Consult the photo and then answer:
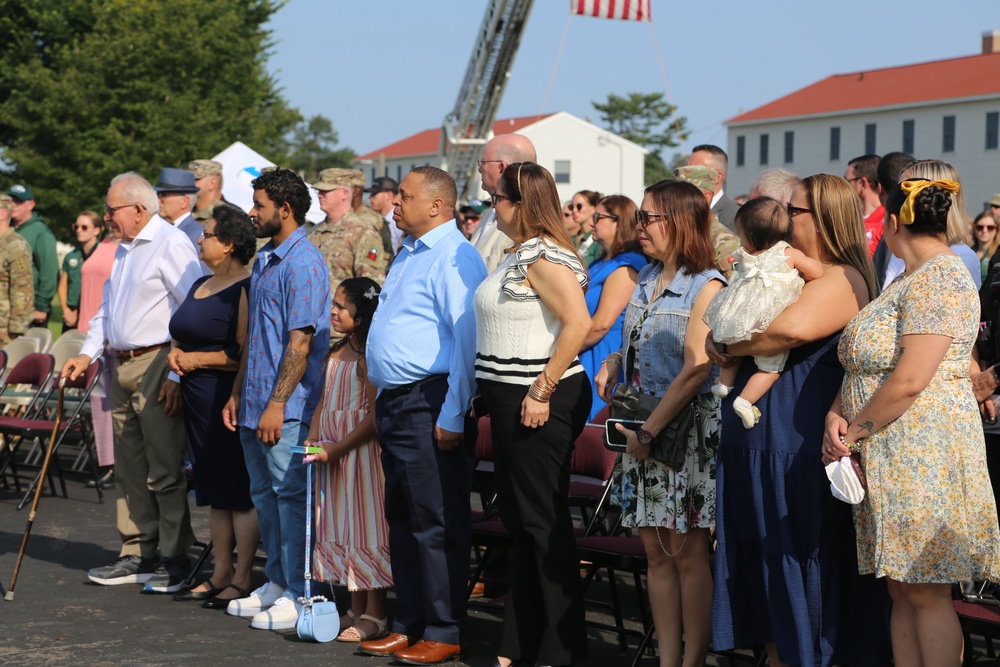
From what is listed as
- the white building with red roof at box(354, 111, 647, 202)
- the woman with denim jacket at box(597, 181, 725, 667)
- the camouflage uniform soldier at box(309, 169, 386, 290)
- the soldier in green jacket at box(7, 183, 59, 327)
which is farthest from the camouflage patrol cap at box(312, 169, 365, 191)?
the white building with red roof at box(354, 111, 647, 202)

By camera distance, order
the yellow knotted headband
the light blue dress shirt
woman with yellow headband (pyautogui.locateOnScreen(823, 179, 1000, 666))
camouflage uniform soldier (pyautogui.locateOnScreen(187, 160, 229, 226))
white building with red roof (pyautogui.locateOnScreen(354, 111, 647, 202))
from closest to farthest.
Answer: woman with yellow headband (pyautogui.locateOnScreen(823, 179, 1000, 666)), the yellow knotted headband, the light blue dress shirt, camouflage uniform soldier (pyautogui.locateOnScreen(187, 160, 229, 226)), white building with red roof (pyautogui.locateOnScreen(354, 111, 647, 202))

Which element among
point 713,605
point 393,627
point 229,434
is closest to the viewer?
point 713,605

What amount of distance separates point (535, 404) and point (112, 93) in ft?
107

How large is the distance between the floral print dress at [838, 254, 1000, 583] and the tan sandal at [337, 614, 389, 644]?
8.54 ft

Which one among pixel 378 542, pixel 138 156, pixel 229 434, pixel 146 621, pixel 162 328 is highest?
pixel 138 156

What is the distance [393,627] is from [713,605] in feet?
5.81

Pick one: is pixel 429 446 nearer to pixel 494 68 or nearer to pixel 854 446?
pixel 854 446

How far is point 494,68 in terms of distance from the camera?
27.6 metres

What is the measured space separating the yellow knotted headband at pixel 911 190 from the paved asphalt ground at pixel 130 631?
7.82 ft

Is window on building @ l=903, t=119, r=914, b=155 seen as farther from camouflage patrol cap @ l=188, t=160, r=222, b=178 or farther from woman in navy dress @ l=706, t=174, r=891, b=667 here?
woman in navy dress @ l=706, t=174, r=891, b=667

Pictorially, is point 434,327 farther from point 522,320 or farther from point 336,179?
point 336,179

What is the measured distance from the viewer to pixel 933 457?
4.09m

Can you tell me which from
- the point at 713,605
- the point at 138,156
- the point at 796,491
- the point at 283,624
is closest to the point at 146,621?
the point at 283,624

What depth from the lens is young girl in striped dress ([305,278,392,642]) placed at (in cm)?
599
